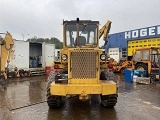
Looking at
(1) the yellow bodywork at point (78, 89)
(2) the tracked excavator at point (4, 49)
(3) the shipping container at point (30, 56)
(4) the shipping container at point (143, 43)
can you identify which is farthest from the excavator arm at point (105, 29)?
(4) the shipping container at point (143, 43)

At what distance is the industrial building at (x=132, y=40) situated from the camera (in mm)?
20688

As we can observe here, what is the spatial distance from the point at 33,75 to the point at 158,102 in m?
12.0

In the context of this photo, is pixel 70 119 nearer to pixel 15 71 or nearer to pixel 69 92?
pixel 69 92

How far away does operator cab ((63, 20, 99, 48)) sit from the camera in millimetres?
7223

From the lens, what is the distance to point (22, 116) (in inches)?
238

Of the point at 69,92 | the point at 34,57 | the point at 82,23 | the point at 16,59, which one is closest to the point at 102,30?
the point at 82,23

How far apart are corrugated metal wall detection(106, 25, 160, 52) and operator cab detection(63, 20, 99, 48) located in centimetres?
1333

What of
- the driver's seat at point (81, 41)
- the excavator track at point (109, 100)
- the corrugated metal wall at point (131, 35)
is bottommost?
the excavator track at point (109, 100)

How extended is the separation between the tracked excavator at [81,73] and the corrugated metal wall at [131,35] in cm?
1352

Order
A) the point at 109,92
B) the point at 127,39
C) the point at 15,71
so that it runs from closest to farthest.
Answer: the point at 109,92, the point at 15,71, the point at 127,39

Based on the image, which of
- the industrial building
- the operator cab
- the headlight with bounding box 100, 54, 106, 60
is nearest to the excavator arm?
the operator cab

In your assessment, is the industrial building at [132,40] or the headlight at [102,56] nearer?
the headlight at [102,56]

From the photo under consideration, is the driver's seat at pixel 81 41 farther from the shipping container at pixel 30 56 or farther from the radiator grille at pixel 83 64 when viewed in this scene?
the shipping container at pixel 30 56

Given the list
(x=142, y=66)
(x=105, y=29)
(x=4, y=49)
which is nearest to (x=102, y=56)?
(x=105, y=29)
